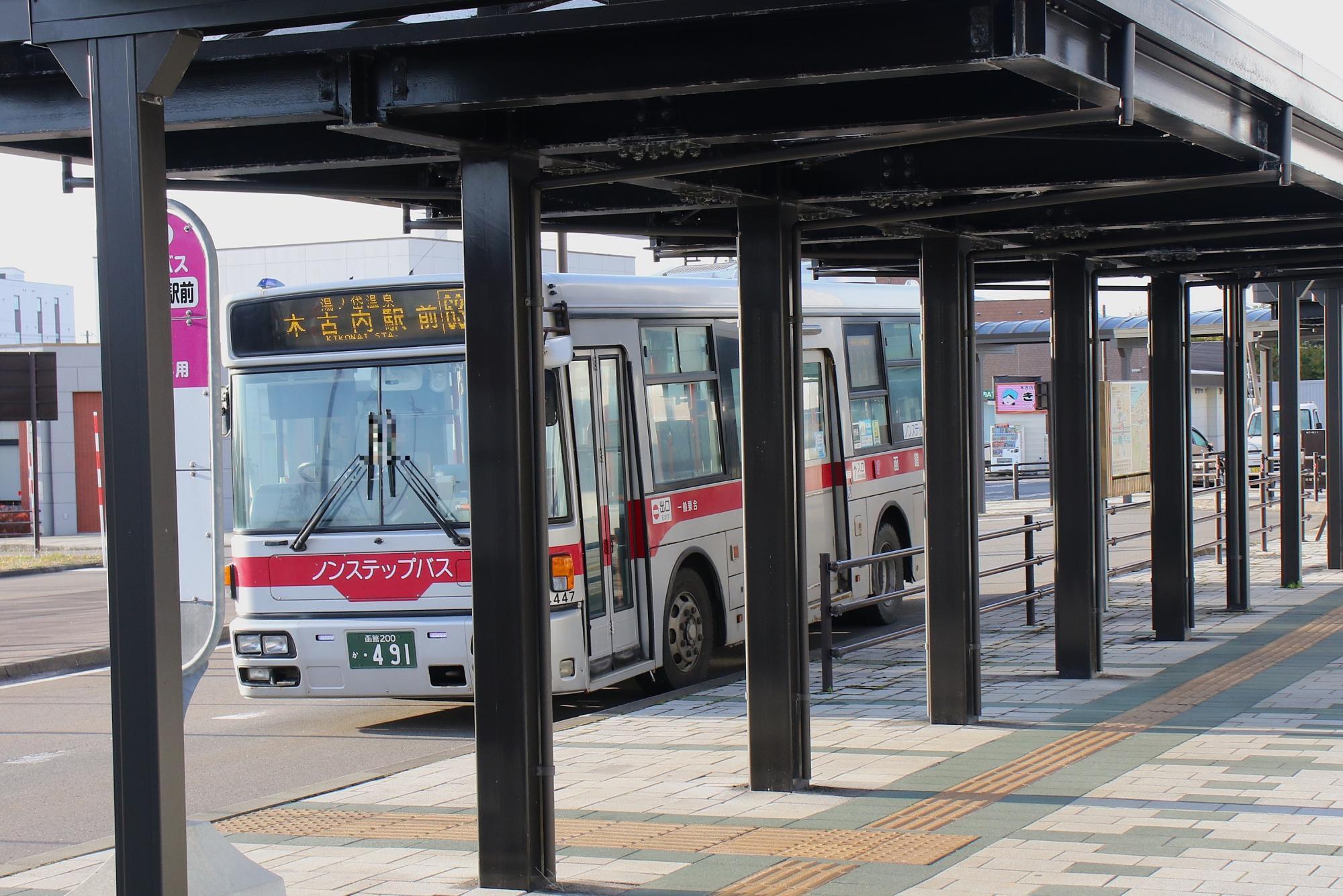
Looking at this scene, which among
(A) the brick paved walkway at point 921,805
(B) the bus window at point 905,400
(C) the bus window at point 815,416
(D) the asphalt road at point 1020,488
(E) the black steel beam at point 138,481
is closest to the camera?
(E) the black steel beam at point 138,481

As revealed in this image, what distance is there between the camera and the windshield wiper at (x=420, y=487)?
32.6 ft

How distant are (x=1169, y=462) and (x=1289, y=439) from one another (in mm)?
4743

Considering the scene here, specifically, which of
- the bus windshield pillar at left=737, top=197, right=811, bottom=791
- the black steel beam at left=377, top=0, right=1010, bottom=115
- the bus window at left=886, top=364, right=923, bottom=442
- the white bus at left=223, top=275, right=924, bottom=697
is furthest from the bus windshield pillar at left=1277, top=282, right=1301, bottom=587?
the black steel beam at left=377, top=0, right=1010, bottom=115

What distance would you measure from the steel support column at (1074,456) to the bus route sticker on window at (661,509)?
268 centimetres

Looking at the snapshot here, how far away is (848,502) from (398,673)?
5.49 metres

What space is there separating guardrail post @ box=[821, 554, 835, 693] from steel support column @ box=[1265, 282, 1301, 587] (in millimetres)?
7353

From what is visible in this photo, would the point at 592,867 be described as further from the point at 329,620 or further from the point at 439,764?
the point at 329,620

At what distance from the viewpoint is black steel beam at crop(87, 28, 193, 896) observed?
4281 mm

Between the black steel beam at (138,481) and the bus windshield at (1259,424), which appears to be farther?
the bus windshield at (1259,424)

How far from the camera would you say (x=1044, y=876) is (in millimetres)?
5906

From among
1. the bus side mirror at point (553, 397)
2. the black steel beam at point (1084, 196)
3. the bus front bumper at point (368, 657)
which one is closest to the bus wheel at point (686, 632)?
the bus front bumper at point (368, 657)

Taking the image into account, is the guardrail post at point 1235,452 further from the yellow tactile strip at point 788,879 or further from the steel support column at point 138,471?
the steel support column at point 138,471

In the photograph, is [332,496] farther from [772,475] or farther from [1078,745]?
[1078,745]

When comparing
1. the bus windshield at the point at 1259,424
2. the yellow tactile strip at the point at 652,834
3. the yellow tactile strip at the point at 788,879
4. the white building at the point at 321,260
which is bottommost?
the yellow tactile strip at the point at 652,834
